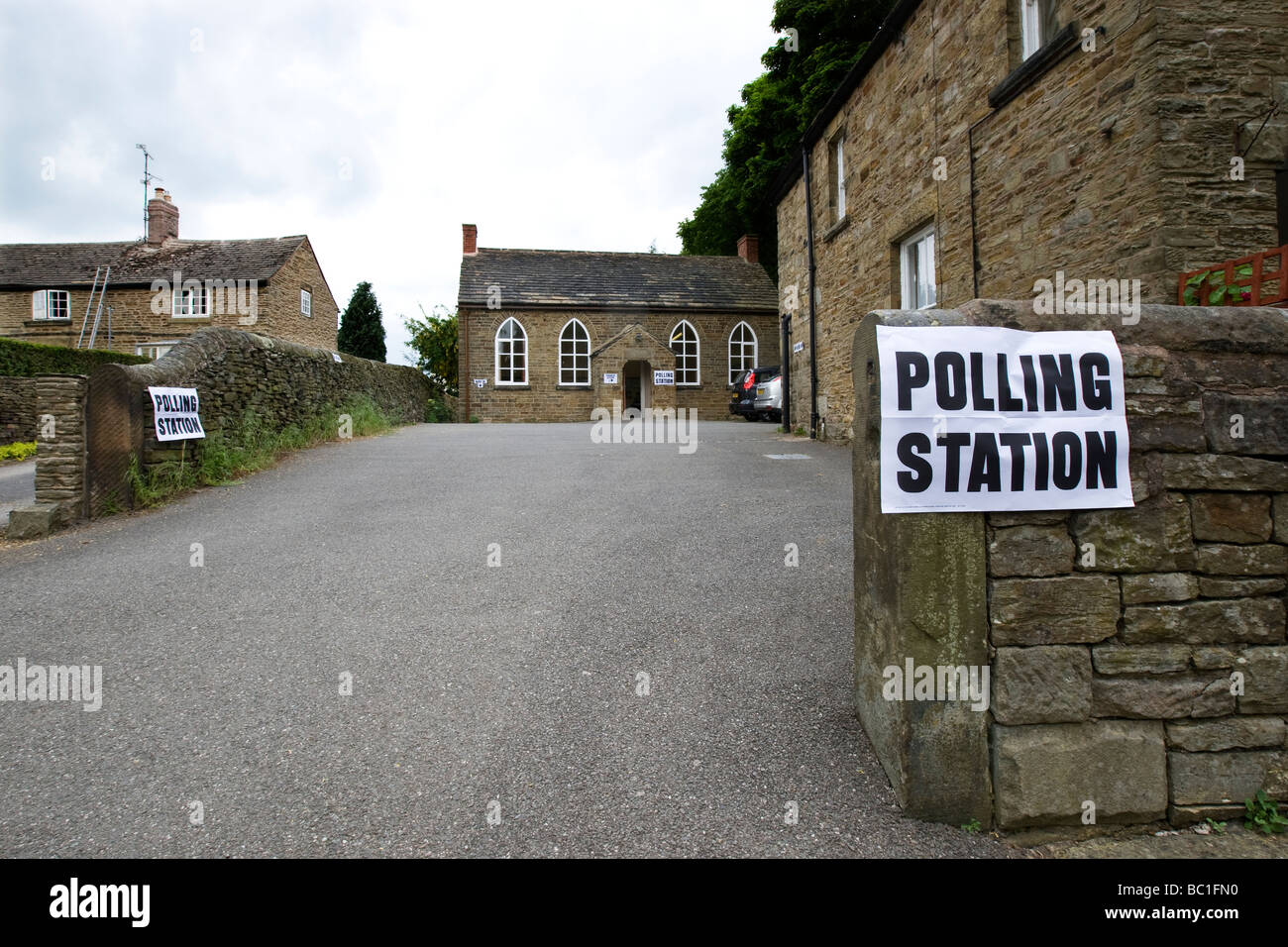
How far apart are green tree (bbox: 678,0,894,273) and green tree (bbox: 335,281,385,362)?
62.8 ft

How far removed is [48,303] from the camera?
29719 millimetres

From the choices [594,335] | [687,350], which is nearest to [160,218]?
[594,335]

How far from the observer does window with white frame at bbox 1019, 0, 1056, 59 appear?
8.07m

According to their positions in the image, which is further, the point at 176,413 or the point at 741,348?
the point at 741,348

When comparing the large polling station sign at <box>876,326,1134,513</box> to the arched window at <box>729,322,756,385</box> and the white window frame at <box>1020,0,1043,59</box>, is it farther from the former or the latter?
the arched window at <box>729,322,756,385</box>

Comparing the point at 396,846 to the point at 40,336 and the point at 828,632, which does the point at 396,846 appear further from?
the point at 40,336

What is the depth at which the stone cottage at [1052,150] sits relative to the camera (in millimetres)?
6293

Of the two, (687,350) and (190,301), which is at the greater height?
(190,301)

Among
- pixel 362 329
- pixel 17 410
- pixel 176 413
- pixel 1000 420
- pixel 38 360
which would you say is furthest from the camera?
pixel 362 329

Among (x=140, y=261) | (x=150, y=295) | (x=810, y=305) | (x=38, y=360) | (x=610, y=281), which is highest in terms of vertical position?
(x=140, y=261)

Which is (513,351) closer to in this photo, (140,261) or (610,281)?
(610,281)

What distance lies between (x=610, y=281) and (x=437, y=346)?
9751 millimetres

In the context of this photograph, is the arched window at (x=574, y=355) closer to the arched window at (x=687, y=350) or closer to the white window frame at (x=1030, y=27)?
the arched window at (x=687, y=350)

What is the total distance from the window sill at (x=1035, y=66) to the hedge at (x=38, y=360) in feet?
58.0
